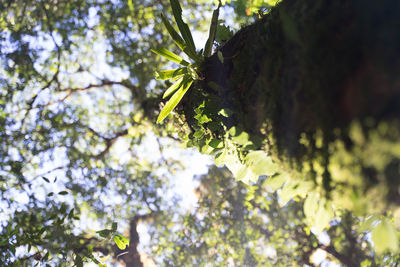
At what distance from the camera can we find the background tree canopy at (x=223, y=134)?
2.31 ft

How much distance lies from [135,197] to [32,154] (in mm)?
2303

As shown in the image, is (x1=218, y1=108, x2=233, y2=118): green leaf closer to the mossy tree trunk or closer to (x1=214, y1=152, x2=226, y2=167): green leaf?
the mossy tree trunk

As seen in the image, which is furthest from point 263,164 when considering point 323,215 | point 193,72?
point 193,72

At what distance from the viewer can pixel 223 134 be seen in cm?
146

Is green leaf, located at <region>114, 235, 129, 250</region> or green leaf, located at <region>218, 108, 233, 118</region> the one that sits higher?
green leaf, located at <region>218, 108, 233, 118</region>

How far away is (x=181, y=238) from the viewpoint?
6.46 metres

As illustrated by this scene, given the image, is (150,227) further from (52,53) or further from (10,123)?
(52,53)

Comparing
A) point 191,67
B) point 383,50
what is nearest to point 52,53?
point 191,67

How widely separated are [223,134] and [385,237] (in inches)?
33.1

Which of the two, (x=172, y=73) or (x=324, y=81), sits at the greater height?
(x=172, y=73)

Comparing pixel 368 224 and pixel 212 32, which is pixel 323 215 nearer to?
pixel 368 224

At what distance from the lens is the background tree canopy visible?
0.71 meters

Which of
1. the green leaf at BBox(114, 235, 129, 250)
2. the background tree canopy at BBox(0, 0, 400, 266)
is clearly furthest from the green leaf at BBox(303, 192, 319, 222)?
the green leaf at BBox(114, 235, 129, 250)

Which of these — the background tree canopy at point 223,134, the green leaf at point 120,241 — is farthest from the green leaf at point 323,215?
the green leaf at point 120,241
